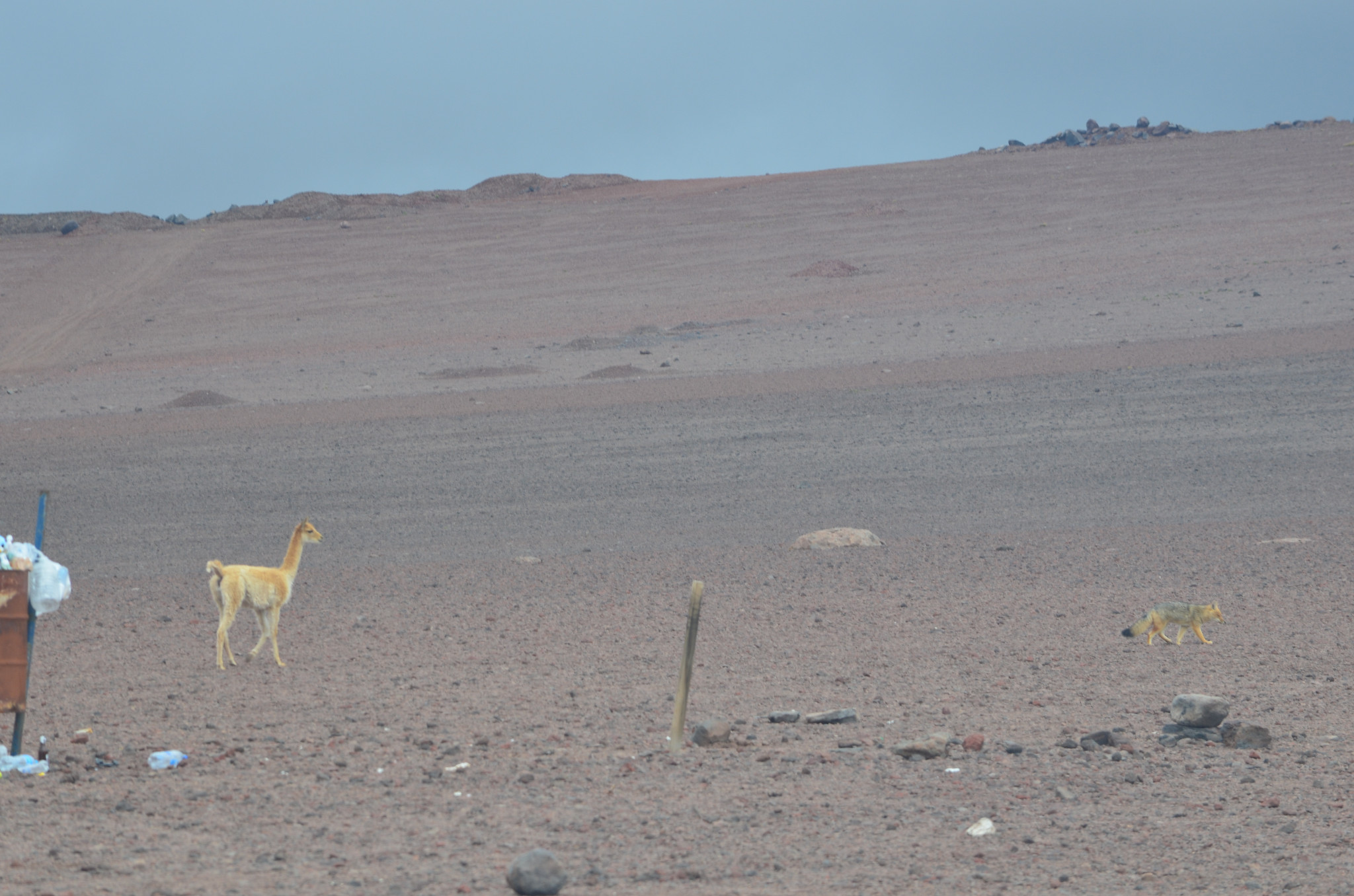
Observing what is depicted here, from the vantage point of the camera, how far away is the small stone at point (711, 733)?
6.37 metres

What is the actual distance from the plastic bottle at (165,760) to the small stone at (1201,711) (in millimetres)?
4783

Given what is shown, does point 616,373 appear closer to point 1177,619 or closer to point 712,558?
point 712,558

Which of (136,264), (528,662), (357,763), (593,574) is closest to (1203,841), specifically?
(357,763)

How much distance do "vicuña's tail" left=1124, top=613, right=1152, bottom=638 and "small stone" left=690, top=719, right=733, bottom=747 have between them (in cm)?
330

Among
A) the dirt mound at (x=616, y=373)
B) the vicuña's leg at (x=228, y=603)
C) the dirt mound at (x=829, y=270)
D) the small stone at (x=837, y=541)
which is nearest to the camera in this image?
the vicuña's leg at (x=228, y=603)

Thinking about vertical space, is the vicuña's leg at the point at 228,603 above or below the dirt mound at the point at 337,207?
below

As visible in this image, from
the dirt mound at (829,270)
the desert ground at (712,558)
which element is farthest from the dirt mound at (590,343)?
the dirt mound at (829,270)

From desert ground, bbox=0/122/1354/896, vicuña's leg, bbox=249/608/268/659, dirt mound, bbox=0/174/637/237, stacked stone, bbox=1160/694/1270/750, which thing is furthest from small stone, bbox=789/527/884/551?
dirt mound, bbox=0/174/637/237

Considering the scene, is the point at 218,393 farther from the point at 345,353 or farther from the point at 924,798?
the point at 924,798

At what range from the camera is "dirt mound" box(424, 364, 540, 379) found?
22594 millimetres

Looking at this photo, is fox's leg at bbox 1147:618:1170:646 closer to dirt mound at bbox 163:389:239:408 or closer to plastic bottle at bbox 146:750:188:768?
plastic bottle at bbox 146:750:188:768

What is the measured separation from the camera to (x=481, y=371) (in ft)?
75.0

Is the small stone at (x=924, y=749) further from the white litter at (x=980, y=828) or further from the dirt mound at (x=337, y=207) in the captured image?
the dirt mound at (x=337, y=207)

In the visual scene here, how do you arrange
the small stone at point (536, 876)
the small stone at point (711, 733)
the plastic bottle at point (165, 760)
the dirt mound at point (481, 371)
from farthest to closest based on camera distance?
the dirt mound at point (481, 371) → the small stone at point (711, 733) → the plastic bottle at point (165, 760) → the small stone at point (536, 876)
